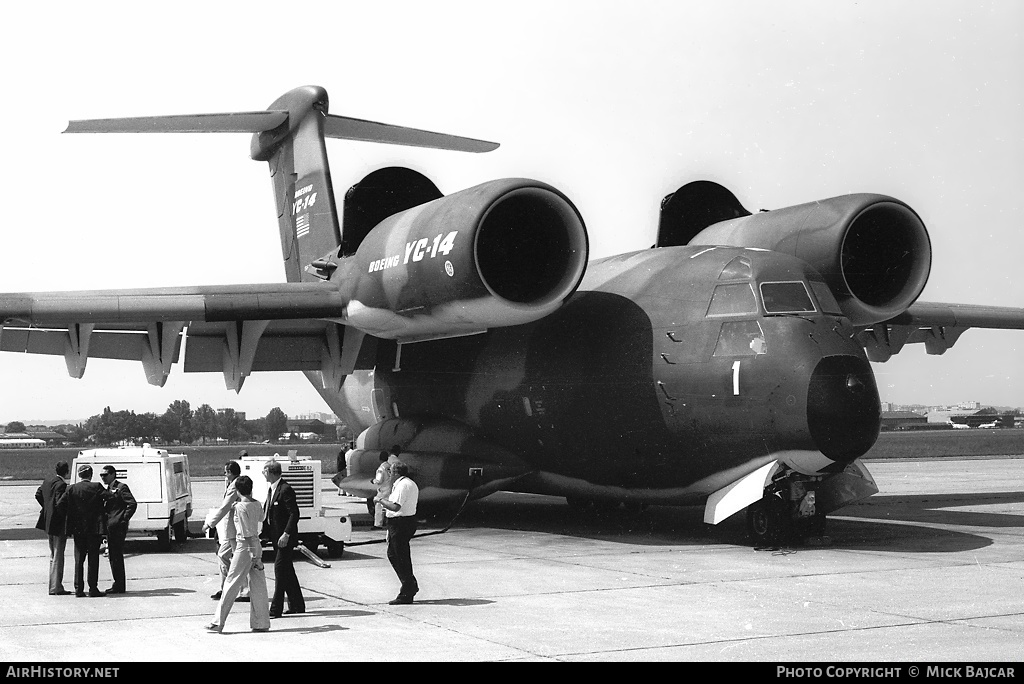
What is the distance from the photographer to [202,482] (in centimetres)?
3356

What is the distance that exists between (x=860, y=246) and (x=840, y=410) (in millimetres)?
4357

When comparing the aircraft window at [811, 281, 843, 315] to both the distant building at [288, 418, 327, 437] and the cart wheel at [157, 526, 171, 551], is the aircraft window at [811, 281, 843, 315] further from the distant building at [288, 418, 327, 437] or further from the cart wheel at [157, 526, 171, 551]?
the distant building at [288, 418, 327, 437]

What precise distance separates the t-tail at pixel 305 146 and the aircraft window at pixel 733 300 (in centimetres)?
835

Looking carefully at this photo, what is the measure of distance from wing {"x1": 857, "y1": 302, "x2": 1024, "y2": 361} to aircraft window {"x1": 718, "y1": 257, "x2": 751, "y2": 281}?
18.9 feet

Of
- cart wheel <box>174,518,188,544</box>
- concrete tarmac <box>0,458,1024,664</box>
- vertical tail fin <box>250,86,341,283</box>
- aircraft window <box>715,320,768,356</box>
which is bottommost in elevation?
concrete tarmac <box>0,458,1024,664</box>

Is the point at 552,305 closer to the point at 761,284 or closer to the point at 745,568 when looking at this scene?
the point at 761,284

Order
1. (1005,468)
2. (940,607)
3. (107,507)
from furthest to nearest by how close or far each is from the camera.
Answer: (1005,468), (107,507), (940,607)

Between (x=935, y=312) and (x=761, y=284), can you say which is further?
(x=935, y=312)

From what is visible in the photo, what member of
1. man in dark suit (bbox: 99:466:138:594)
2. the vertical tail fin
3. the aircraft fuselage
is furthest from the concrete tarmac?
the vertical tail fin

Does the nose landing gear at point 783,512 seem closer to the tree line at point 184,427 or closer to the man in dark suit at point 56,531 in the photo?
the man in dark suit at point 56,531

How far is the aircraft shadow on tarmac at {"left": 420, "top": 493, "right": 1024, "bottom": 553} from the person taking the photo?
15260 millimetres

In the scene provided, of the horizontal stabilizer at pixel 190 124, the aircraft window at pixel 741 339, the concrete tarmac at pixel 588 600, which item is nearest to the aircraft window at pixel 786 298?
Answer: the aircraft window at pixel 741 339
